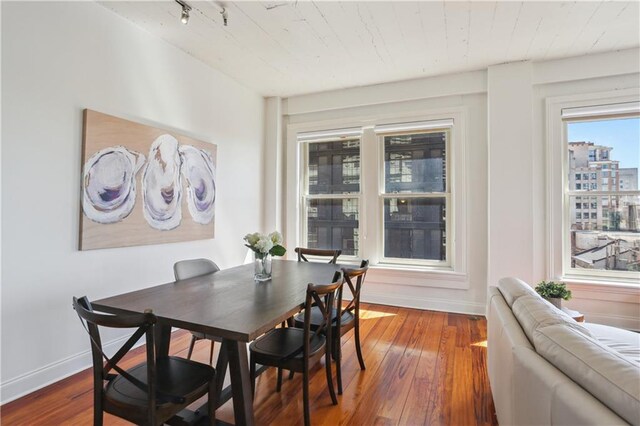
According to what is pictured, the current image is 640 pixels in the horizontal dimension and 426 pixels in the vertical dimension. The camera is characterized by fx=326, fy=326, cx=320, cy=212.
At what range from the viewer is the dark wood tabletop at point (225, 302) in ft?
4.65

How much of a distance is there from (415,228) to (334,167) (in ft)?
4.47

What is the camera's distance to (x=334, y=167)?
14.8 ft

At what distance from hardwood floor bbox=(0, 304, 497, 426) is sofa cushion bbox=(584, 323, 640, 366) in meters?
A: 0.74

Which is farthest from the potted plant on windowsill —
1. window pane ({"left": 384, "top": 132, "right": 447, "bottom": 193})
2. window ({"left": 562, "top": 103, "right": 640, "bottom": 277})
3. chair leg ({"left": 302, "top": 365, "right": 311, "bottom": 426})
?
chair leg ({"left": 302, "top": 365, "right": 311, "bottom": 426})

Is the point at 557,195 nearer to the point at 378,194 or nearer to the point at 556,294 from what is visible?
the point at 556,294

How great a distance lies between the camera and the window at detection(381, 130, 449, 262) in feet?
13.1

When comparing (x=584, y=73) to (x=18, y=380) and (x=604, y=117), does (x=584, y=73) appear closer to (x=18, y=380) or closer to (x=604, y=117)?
(x=604, y=117)

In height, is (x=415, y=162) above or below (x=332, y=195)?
above

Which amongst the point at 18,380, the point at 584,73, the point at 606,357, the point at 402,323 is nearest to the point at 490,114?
the point at 584,73

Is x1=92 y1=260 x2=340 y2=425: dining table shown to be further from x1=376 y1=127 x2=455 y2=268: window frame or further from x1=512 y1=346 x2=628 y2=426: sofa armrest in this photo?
x1=376 y1=127 x2=455 y2=268: window frame

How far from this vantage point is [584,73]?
329 cm

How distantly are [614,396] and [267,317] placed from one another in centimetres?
123

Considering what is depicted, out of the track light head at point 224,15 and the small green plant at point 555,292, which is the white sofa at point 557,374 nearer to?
the small green plant at point 555,292

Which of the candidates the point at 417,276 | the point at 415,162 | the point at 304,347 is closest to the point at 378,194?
the point at 415,162
